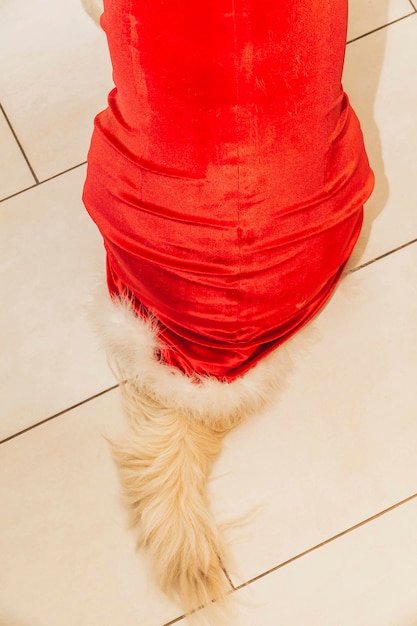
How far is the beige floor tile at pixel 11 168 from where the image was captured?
1.18 meters

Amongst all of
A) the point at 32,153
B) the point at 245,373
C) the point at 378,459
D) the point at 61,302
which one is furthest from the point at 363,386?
the point at 32,153

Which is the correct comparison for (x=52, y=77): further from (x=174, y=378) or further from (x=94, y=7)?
(x=174, y=378)

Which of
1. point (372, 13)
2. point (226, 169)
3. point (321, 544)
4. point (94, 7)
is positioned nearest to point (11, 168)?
point (94, 7)

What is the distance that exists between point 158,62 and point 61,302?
514mm

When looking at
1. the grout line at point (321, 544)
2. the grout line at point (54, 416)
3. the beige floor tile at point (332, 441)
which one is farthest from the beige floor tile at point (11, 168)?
the grout line at point (321, 544)

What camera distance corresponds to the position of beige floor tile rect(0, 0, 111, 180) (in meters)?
1.19

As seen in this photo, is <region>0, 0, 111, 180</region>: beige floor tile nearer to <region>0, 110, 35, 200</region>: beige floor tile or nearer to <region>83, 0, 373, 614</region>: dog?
<region>0, 110, 35, 200</region>: beige floor tile

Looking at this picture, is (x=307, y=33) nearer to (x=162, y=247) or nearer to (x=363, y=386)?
(x=162, y=247)

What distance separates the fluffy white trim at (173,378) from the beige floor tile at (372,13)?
654mm

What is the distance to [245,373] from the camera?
94 centimetres

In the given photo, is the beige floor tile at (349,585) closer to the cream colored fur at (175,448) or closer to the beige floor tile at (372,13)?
the cream colored fur at (175,448)

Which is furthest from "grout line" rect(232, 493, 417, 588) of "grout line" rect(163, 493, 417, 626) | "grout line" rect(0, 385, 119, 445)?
"grout line" rect(0, 385, 119, 445)

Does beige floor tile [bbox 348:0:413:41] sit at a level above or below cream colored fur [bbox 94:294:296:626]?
above

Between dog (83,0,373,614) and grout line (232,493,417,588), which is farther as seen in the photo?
grout line (232,493,417,588)
